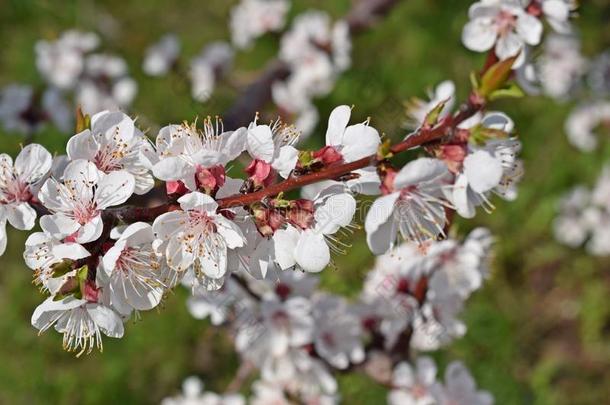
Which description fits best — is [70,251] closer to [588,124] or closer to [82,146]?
[82,146]

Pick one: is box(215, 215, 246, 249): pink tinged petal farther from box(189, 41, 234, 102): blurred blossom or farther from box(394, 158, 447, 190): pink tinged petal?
box(189, 41, 234, 102): blurred blossom

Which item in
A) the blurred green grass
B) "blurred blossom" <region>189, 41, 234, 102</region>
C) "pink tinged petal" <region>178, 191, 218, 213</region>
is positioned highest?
"pink tinged petal" <region>178, 191, 218, 213</region>

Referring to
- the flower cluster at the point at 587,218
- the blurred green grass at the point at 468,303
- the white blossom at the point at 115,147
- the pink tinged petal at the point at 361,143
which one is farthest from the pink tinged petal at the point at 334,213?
the flower cluster at the point at 587,218

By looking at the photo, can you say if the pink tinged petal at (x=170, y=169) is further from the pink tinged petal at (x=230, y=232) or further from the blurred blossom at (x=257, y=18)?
the blurred blossom at (x=257, y=18)

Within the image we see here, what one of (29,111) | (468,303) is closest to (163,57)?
(29,111)

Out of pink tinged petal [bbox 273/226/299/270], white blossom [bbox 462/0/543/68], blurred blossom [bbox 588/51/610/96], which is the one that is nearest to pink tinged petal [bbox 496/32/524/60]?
white blossom [bbox 462/0/543/68]

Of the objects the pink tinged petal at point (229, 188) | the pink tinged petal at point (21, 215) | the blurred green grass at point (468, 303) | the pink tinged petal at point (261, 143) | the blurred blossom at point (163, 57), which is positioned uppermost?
the pink tinged petal at point (261, 143)
